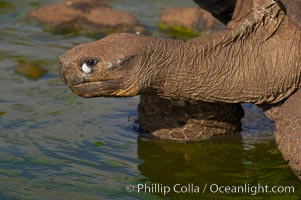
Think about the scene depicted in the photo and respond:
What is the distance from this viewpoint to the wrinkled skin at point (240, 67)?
15.8 feet

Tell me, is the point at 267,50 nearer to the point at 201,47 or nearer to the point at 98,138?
the point at 201,47

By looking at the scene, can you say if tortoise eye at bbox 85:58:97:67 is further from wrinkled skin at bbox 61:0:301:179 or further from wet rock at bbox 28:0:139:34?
wet rock at bbox 28:0:139:34

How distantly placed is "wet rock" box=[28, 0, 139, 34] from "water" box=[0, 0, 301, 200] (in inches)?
88.7

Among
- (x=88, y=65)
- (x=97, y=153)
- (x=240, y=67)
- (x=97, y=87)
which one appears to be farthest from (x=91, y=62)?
(x=97, y=153)

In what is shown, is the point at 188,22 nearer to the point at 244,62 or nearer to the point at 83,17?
the point at 83,17

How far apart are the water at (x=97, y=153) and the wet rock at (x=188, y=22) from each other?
2.63 meters

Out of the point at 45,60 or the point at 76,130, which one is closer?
the point at 76,130

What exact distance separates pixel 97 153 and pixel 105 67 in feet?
3.61

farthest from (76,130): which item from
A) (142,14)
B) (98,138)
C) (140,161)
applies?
(142,14)

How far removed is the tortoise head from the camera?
465 cm

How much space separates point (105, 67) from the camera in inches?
183

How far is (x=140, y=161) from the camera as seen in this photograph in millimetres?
5531

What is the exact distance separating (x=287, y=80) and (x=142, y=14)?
5.76 m

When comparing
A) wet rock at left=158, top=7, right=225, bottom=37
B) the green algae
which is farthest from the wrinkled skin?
wet rock at left=158, top=7, right=225, bottom=37
